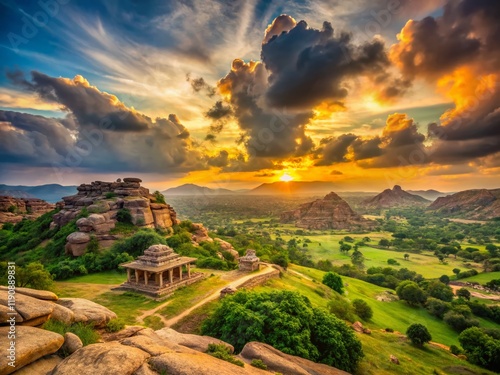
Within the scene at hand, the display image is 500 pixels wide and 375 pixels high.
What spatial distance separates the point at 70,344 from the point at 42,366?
128 cm

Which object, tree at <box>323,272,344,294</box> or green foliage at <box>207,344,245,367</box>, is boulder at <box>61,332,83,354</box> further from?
tree at <box>323,272,344,294</box>

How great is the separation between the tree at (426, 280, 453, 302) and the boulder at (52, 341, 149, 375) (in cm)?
6769

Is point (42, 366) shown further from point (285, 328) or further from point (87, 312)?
point (285, 328)

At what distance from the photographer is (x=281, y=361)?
1512 cm

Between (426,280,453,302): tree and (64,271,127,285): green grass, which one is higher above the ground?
(64,271,127,285): green grass

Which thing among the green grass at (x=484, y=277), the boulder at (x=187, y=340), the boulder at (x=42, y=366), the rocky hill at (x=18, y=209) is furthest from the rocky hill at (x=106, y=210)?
the green grass at (x=484, y=277)

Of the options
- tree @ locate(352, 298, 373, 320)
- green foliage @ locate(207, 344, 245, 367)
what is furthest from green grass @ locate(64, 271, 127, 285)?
tree @ locate(352, 298, 373, 320)

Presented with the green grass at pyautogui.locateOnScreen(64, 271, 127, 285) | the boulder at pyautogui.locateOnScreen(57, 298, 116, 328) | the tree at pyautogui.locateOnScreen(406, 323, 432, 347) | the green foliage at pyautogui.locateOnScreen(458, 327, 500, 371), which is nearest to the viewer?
the boulder at pyautogui.locateOnScreen(57, 298, 116, 328)

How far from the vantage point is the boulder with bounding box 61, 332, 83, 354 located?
10008 millimetres

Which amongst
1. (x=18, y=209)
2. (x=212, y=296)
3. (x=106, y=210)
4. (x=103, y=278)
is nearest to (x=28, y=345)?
(x=212, y=296)

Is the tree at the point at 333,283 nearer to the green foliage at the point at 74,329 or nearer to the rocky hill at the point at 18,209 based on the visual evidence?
the green foliage at the point at 74,329

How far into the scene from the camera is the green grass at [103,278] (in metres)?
34.3

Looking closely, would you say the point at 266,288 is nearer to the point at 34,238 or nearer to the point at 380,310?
the point at 380,310

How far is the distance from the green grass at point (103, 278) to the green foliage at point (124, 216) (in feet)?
50.7
